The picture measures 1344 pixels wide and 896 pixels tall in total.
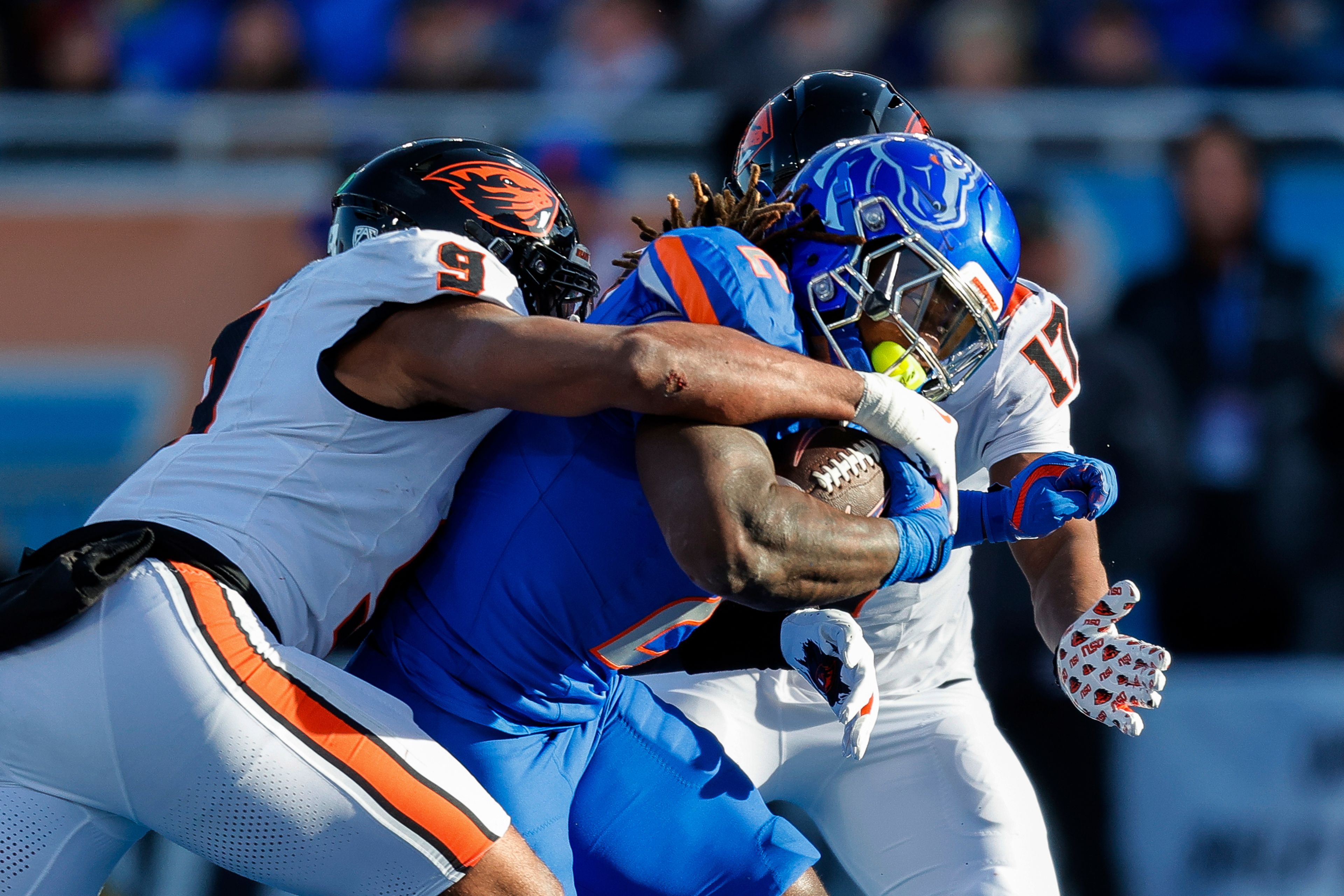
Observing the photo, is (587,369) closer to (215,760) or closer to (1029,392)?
(215,760)

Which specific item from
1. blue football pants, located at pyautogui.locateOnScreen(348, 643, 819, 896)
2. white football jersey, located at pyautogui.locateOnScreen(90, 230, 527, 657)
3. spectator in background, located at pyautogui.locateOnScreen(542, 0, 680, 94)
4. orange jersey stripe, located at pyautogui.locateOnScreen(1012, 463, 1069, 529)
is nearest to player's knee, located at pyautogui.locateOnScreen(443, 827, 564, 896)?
blue football pants, located at pyautogui.locateOnScreen(348, 643, 819, 896)

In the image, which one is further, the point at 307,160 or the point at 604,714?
the point at 307,160

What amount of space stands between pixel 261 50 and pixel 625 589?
6215mm

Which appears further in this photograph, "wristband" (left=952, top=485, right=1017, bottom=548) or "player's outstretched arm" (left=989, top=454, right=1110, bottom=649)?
"player's outstretched arm" (left=989, top=454, right=1110, bottom=649)

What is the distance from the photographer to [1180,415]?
20.1ft

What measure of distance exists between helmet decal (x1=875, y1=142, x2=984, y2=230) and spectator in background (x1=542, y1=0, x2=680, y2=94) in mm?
5099

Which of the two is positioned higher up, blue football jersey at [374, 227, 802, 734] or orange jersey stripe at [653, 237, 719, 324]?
orange jersey stripe at [653, 237, 719, 324]

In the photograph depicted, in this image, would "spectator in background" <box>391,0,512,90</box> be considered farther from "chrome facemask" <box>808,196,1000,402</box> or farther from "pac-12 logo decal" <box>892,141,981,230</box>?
"chrome facemask" <box>808,196,1000,402</box>

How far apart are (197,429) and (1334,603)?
4.96 metres

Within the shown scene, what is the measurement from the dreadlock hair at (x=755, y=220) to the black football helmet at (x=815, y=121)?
820 mm

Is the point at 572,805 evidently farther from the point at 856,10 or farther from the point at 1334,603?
the point at 856,10

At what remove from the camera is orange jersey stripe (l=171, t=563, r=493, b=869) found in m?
2.26

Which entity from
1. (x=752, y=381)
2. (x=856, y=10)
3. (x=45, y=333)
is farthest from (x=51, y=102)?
(x=752, y=381)

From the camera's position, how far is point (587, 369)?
2.30 meters
